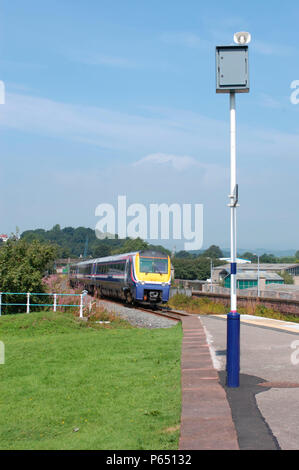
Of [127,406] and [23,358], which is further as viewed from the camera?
[23,358]

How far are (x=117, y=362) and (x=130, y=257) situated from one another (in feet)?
59.9

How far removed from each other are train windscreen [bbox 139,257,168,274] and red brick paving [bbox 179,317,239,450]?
16963 mm

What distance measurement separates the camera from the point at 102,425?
6.15 metres

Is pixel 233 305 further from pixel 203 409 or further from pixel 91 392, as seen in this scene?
pixel 91 392

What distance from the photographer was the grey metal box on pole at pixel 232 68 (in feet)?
25.1

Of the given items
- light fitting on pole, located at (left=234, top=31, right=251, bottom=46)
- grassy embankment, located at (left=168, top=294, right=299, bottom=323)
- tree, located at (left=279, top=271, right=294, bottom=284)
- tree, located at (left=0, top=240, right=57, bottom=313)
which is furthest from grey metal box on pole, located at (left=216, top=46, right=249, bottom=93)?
tree, located at (left=279, top=271, right=294, bottom=284)

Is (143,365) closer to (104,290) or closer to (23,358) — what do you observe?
(23,358)

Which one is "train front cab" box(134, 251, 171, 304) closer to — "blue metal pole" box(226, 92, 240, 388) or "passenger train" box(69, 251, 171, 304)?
"passenger train" box(69, 251, 171, 304)

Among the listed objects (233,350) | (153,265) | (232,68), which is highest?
(232,68)

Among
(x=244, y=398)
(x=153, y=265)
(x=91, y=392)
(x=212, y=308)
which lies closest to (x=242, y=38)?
(x=244, y=398)

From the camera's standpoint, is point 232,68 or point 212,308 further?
point 212,308

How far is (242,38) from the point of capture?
7.59 m

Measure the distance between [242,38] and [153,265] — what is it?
67.6ft
